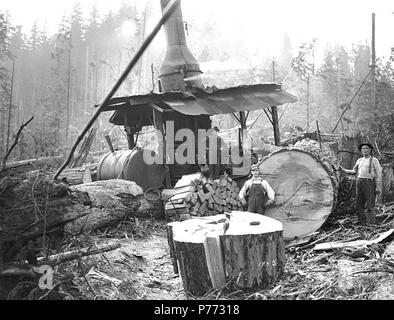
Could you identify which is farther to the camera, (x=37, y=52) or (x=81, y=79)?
(x=37, y=52)

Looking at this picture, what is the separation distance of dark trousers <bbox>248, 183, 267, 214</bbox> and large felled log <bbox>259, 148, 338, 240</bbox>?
42 cm

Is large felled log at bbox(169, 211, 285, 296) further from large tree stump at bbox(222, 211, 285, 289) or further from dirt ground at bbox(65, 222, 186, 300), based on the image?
dirt ground at bbox(65, 222, 186, 300)

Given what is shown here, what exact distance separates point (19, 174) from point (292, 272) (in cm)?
360

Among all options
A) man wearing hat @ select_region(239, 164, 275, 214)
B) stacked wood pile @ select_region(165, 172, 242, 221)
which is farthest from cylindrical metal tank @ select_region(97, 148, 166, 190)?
man wearing hat @ select_region(239, 164, 275, 214)

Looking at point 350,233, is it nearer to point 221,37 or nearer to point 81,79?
point 81,79

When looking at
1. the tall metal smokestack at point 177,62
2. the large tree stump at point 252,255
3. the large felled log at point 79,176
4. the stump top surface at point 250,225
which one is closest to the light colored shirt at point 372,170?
the stump top surface at point 250,225

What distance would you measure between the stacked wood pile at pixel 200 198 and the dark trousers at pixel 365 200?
3.02 meters

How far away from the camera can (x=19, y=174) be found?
4141 mm

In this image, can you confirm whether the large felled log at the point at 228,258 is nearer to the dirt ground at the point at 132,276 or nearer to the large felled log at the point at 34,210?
the dirt ground at the point at 132,276

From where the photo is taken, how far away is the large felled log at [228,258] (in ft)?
15.5

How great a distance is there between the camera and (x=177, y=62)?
48.0 ft

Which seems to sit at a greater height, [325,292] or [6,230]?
[6,230]

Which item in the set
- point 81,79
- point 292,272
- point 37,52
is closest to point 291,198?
point 292,272

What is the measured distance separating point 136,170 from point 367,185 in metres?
6.28
